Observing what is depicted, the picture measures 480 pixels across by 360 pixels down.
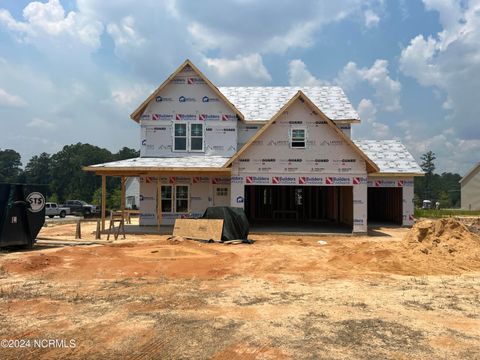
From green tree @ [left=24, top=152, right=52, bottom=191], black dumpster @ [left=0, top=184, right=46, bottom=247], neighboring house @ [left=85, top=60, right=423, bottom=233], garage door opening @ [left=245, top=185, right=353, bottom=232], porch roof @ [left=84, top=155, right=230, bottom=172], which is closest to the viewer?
black dumpster @ [left=0, top=184, right=46, bottom=247]

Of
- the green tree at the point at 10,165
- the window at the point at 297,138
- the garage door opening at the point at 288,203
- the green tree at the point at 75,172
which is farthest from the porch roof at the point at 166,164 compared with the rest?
the green tree at the point at 10,165

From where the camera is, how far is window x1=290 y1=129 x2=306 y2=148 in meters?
19.3

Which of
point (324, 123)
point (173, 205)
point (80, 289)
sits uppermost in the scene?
point (324, 123)

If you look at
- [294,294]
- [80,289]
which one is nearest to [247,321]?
[294,294]

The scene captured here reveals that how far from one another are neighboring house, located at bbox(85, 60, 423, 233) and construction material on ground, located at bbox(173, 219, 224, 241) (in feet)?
9.87

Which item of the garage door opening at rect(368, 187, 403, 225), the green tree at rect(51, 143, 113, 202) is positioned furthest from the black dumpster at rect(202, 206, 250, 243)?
the green tree at rect(51, 143, 113, 202)

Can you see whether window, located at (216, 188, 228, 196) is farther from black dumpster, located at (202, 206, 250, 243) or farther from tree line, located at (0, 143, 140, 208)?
tree line, located at (0, 143, 140, 208)

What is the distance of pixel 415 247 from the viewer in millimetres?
12297

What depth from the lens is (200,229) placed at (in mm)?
16203

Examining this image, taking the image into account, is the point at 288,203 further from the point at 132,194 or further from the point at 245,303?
the point at 132,194

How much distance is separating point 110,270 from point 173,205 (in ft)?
37.8

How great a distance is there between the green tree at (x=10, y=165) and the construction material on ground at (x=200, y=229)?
332 feet

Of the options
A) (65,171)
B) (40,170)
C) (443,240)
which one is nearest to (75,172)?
(65,171)

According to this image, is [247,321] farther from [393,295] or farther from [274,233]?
[274,233]
